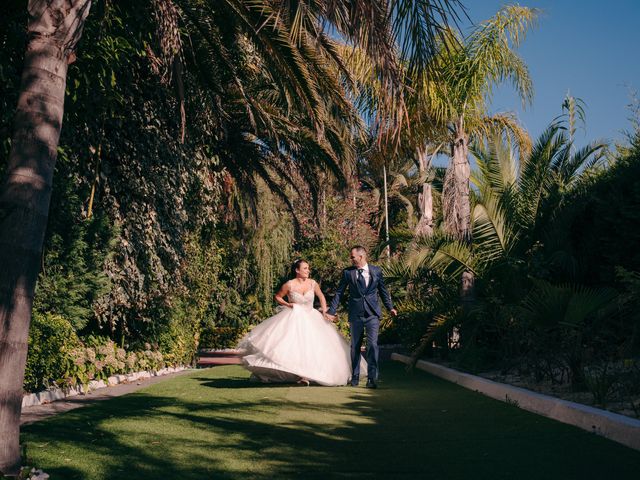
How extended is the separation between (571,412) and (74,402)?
6.42 metres

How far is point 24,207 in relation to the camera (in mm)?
5082

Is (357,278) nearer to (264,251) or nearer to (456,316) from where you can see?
(456,316)

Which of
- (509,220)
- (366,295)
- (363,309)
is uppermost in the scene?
(509,220)

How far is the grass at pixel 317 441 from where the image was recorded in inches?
207

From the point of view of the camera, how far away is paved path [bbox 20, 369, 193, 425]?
8.49 m

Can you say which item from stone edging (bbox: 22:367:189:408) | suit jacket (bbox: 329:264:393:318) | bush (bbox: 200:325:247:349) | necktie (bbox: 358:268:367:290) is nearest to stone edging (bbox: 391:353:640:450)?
suit jacket (bbox: 329:264:393:318)

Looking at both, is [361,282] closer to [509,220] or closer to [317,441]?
[509,220]

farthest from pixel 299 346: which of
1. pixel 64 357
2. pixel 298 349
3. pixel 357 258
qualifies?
pixel 64 357

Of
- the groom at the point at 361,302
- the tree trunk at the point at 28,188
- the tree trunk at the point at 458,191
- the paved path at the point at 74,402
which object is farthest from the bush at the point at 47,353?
the tree trunk at the point at 458,191

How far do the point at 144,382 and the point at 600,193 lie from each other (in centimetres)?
880

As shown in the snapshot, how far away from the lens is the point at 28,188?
512cm

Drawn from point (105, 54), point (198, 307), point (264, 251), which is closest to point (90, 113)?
point (105, 54)

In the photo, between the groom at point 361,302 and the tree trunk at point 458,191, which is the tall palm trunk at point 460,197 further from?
the groom at point 361,302

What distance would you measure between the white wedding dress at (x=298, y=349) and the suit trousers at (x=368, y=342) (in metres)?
0.24
